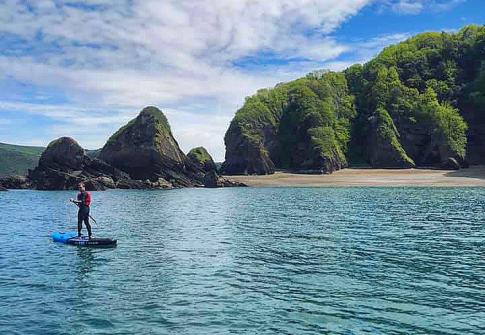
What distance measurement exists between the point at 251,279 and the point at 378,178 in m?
88.9

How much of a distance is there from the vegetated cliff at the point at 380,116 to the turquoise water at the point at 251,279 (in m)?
85.1

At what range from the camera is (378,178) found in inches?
4077

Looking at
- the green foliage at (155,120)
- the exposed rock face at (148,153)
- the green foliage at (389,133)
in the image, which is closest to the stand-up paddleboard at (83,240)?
the exposed rock face at (148,153)

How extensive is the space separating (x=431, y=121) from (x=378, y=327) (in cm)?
12136

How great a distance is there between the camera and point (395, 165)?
11819 cm

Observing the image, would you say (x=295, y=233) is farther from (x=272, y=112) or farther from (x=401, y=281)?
(x=272, y=112)

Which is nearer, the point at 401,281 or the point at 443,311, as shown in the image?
the point at 443,311

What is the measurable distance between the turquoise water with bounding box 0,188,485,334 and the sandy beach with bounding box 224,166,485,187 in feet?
193

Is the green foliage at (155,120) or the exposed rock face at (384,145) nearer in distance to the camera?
the green foliage at (155,120)

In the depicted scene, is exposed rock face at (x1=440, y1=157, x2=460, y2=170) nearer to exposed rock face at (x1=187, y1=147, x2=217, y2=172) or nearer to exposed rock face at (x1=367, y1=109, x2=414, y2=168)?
exposed rock face at (x1=367, y1=109, x2=414, y2=168)

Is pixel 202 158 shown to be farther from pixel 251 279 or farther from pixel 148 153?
pixel 251 279

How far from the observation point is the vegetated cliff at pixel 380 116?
120812 millimetres

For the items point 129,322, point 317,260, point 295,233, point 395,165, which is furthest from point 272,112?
point 129,322

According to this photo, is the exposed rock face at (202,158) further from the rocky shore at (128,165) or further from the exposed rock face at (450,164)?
the exposed rock face at (450,164)
